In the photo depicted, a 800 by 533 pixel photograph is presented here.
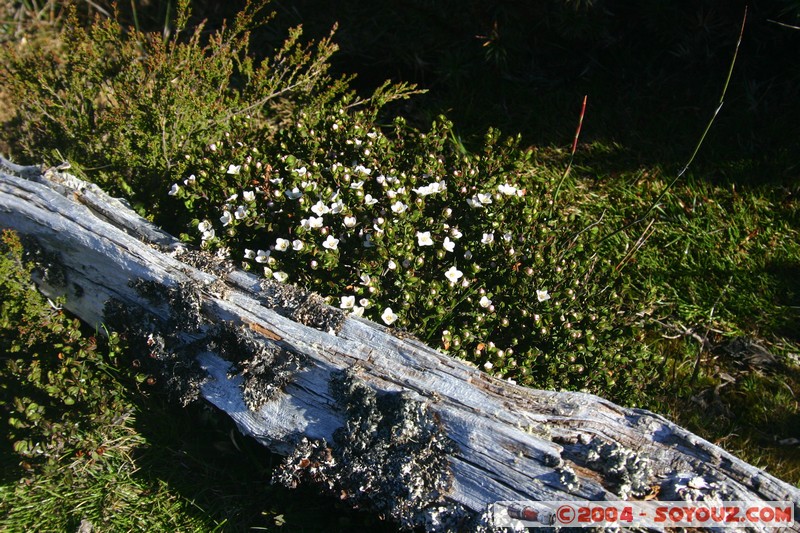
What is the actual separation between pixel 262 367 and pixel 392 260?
738 millimetres

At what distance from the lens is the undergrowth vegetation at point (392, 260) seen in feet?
9.77

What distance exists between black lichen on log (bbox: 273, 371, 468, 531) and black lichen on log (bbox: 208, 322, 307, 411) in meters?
0.21

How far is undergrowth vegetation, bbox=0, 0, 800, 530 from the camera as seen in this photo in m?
2.98

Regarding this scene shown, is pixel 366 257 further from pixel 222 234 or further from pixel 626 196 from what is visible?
pixel 626 196

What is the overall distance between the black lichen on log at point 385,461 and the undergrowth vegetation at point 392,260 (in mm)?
409

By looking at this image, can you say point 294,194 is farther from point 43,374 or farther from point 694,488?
point 694,488

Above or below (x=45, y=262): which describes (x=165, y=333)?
above

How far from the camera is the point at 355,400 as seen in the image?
2.58 m

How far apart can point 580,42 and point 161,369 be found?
3.44 m

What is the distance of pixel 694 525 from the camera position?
7.33 feet

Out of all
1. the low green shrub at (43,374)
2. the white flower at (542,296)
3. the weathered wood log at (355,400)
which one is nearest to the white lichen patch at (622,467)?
the weathered wood log at (355,400)

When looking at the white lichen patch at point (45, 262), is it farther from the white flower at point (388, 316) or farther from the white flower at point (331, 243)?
the white flower at point (388, 316)

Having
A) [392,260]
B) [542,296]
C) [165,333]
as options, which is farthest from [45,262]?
[542,296]

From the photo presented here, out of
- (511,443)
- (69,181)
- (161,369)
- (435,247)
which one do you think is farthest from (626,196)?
(69,181)
